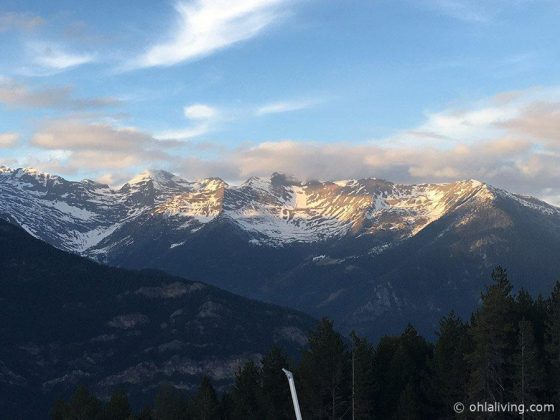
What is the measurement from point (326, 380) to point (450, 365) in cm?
2457

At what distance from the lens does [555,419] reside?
160 m

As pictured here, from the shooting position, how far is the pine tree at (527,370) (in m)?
154

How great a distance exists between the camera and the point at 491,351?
16038cm

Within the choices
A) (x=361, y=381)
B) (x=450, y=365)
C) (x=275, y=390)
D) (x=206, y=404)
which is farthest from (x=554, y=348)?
(x=206, y=404)

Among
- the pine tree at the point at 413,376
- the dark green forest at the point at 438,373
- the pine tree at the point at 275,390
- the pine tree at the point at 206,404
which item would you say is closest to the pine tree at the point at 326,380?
the dark green forest at the point at 438,373

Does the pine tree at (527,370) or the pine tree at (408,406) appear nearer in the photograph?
the pine tree at (527,370)

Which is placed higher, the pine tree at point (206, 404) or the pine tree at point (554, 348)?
the pine tree at point (554, 348)

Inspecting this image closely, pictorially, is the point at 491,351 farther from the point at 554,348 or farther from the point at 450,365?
the point at 450,365

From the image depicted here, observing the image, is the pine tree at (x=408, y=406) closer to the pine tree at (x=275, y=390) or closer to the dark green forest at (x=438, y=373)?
the dark green forest at (x=438, y=373)

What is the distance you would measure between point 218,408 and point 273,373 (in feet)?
50.5

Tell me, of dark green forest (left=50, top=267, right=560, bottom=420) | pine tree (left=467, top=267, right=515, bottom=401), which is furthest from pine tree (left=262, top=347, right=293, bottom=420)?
pine tree (left=467, top=267, right=515, bottom=401)

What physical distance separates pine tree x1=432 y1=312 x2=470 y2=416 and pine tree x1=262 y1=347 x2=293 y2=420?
31.7m

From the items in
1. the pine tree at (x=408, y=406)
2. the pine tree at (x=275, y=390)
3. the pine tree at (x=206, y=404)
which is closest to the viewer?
the pine tree at (x=408, y=406)

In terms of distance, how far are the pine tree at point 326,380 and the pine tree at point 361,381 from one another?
3.32 m
